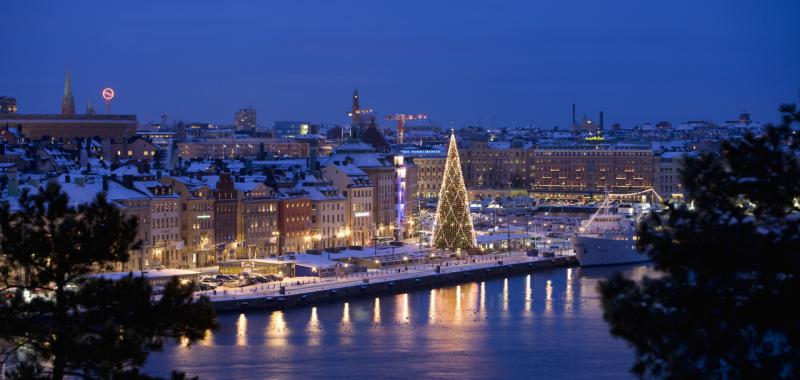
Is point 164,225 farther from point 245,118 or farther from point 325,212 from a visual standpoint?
point 245,118

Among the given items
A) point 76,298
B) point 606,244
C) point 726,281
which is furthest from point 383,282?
point 726,281

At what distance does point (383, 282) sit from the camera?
28359mm

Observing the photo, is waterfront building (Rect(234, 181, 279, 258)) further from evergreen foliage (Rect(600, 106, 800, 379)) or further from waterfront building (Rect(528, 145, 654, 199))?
waterfront building (Rect(528, 145, 654, 199))

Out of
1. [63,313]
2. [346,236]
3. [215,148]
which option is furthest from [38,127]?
[63,313]

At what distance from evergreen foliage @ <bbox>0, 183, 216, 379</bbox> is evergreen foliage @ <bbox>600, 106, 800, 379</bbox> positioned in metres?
2.46

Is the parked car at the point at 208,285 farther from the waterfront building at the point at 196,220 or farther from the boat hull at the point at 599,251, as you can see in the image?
the boat hull at the point at 599,251

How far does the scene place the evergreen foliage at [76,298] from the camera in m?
8.97

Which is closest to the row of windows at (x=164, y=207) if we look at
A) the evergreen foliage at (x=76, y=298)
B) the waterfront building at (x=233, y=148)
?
the evergreen foliage at (x=76, y=298)

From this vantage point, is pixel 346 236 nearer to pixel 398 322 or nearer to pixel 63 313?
pixel 398 322

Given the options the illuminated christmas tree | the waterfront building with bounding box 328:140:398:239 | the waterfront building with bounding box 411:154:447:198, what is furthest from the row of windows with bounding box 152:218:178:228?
the waterfront building with bounding box 411:154:447:198

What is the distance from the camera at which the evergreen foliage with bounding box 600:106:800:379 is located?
7883 millimetres

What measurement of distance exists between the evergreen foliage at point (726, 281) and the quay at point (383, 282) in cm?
1464

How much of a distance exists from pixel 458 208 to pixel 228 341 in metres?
12.7

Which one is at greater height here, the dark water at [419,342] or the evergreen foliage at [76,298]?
the evergreen foliage at [76,298]
